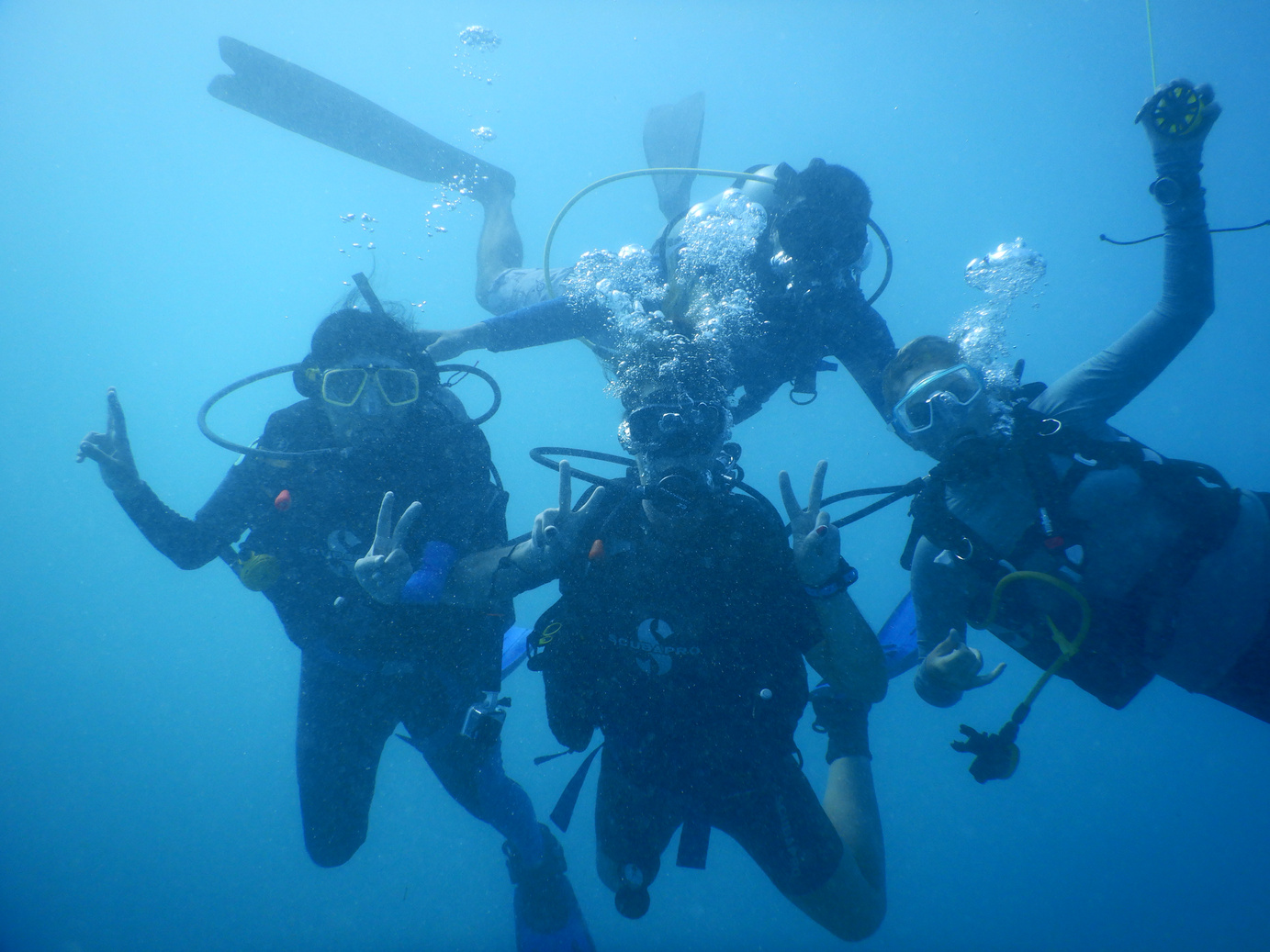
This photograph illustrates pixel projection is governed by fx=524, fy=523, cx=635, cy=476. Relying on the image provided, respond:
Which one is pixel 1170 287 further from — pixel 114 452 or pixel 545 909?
pixel 114 452

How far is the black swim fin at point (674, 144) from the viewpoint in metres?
7.03

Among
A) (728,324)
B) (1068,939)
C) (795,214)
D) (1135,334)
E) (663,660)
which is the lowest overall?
(1068,939)

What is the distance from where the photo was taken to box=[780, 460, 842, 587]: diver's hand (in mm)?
2594

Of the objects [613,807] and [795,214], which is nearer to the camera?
[613,807]

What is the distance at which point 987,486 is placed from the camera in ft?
10.2

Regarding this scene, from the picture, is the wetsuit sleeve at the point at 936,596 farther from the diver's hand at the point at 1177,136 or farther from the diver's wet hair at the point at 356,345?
the diver's wet hair at the point at 356,345

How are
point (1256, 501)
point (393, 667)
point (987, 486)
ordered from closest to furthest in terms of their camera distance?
point (1256, 501), point (987, 486), point (393, 667)

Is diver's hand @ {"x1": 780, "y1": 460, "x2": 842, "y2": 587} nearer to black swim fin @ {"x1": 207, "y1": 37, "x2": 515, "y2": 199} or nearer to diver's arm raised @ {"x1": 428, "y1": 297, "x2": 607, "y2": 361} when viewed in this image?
diver's arm raised @ {"x1": 428, "y1": 297, "x2": 607, "y2": 361}

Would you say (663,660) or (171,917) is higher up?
(663,660)

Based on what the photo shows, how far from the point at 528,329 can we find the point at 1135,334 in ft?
14.2

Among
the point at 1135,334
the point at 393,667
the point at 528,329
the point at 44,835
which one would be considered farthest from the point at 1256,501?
the point at 44,835

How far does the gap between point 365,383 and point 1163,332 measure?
5035mm

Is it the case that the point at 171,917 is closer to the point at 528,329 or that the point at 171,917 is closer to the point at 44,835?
the point at 44,835

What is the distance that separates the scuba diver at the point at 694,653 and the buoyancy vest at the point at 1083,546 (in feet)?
2.87
